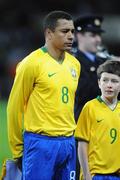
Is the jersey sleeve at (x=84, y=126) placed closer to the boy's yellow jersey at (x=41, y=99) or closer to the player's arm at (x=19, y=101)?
the boy's yellow jersey at (x=41, y=99)

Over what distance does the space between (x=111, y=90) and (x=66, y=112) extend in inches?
19.3

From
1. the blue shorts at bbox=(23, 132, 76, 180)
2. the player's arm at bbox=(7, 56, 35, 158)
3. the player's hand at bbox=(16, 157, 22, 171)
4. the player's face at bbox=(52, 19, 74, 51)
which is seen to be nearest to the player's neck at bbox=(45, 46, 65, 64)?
the player's face at bbox=(52, 19, 74, 51)

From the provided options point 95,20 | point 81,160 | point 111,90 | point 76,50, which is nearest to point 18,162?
point 81,160

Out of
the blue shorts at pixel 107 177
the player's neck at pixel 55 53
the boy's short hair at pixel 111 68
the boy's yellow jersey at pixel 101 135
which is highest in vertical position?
the player's neck at pixel 55 53

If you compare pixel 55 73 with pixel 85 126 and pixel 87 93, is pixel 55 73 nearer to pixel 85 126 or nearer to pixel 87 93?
pixel 85 126

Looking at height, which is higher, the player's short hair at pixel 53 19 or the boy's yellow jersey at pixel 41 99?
the player's short hair at pixel 53 19

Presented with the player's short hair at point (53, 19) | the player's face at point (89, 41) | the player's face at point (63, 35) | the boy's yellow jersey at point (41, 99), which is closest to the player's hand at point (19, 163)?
the boy's yellow jersey at point (41, 99)

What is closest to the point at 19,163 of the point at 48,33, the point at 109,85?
the point at 109,85

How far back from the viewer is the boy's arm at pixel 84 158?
305 inches

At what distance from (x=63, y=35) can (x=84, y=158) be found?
1136mm

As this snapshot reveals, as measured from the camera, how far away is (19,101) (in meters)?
7.61

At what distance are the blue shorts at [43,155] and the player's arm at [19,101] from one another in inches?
3.4

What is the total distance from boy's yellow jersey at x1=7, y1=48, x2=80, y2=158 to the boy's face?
13.1 inches

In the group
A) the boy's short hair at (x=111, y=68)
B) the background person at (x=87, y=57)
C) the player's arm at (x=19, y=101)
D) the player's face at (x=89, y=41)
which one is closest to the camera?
the player's arm at (x=19, y=101)
